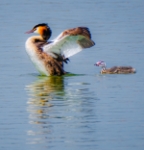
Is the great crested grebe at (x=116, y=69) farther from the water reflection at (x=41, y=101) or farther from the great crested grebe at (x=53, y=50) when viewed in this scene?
the water reflection at (x=41, y=101)

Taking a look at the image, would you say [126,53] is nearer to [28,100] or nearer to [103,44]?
[103,44]

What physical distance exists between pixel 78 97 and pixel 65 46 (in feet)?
8.59

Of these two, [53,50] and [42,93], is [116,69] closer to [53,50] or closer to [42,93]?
[53,50]

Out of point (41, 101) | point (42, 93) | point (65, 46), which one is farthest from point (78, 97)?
point (65, 46)

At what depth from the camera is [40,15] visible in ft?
86.1

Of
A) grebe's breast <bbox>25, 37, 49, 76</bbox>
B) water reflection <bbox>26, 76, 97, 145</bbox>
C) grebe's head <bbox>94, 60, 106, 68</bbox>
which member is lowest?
water reflection <bbox>26, 76, 97, 145</bbox>

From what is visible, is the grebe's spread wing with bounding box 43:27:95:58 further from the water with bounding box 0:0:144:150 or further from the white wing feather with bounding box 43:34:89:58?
the water with bounding box 0:0:144:150

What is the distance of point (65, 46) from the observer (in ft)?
55.0

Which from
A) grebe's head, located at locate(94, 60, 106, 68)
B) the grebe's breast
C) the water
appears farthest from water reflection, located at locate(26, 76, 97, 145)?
grebe's head, located at locate(94, 60, 106, 68)

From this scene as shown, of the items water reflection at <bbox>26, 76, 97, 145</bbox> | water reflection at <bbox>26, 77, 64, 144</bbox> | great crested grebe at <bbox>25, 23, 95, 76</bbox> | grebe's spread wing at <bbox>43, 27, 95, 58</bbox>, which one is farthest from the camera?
great crested grebe at <bbox>25, 23, 95, 76</bbox>

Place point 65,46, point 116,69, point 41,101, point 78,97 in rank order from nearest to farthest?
point 41,101 → point 78,97 → point 116,69 → point 65,46

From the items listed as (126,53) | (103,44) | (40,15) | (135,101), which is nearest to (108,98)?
(135,101)

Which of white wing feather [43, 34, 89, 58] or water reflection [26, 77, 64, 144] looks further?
white wing feather [43, 34, 89, 58]

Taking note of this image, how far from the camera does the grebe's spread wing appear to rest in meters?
16.2
